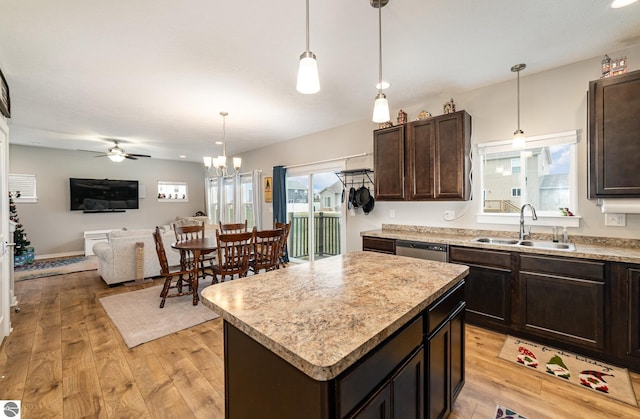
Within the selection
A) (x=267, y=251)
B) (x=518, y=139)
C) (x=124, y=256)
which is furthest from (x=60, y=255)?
(x=518, y=139)

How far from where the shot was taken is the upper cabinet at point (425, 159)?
303 cm

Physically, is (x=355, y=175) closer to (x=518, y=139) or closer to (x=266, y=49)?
(x=518, y=139)

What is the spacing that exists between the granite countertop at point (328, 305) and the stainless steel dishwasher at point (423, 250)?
3.90 feet

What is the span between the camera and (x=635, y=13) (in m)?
1.99

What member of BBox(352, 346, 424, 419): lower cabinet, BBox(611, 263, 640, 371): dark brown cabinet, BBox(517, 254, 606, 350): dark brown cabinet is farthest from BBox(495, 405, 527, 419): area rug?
BBox(611, 263, 640, 371): dark brown cabinet

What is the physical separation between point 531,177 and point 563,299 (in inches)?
53.6

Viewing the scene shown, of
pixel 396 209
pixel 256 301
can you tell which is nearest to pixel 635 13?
pixel 396 209

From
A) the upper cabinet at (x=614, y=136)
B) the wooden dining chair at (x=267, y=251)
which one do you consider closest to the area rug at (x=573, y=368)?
the upper cabinet at (x=614, y=136)

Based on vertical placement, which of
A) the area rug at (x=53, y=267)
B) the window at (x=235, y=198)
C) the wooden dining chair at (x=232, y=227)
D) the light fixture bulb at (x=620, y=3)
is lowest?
the area rug at (x=53, y=267)

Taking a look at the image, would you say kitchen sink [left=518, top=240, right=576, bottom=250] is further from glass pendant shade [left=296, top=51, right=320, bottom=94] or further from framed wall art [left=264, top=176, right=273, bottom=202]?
framed wall art [left=264, top=176, right=273, bottom=202]

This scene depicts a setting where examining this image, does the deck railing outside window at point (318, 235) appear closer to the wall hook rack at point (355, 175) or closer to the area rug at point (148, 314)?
the wall hook rack at point (355, 175)

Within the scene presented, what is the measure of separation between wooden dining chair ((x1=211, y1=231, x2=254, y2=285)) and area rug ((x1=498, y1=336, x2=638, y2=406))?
278cm

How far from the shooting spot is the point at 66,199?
6.64m

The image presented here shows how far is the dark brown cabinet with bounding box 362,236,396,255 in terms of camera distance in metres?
3.35
